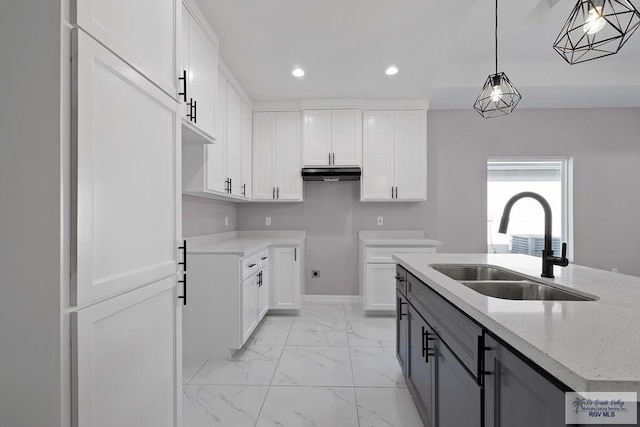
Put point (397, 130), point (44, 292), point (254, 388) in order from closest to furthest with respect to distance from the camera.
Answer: point (44, 292) → point (254, 388) → point (397, 130)

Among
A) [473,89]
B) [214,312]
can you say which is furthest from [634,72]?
[214,312]

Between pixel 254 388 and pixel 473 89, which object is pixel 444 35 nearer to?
pixel 473 89

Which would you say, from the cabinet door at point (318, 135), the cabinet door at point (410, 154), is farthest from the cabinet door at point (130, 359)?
the cabinet door at point (410, 154)

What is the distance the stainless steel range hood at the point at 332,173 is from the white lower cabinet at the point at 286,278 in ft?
3.01

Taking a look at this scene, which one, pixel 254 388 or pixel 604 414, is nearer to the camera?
pixel 604 414

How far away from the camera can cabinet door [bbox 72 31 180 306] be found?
0.81 metres

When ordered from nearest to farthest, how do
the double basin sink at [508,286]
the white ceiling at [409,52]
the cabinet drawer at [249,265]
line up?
the double basin sink at [508,286], the white ceiling at [409,52], the cabinet drawer at [249,265]

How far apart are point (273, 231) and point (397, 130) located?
2140mm

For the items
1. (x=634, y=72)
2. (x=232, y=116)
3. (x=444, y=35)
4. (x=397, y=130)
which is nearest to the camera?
(x=444, y=35)

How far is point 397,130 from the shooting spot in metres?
3.88

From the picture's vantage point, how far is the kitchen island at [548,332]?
2.02 ft

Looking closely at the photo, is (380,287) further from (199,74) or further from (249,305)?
(199,74)

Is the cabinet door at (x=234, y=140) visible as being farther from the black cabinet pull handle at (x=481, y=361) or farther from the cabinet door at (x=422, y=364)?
the black cabinet pull handle at (x=481, y=361)

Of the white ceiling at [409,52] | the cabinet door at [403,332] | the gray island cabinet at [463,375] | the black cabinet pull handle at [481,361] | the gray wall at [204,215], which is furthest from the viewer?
the gray wall at [204,215]
